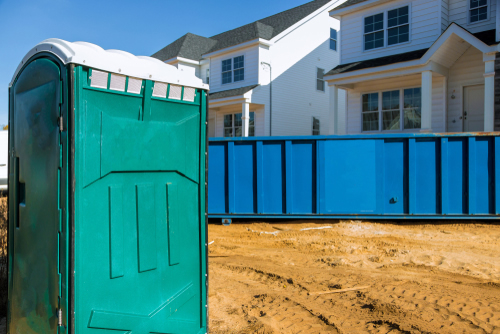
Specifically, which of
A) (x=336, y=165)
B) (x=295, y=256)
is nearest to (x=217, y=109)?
(x=336, y=165)

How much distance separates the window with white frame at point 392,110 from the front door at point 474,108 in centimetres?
155

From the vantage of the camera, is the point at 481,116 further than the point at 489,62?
Yes

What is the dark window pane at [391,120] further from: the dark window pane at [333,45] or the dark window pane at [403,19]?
the dark window pane at [333,45]

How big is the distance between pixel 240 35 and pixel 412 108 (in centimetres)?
1097

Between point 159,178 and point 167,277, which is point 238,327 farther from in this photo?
point 159,178

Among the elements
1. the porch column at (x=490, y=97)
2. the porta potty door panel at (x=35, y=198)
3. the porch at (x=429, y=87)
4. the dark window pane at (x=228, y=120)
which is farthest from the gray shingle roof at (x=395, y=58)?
the porta potty door panel at (x=35, y=198)

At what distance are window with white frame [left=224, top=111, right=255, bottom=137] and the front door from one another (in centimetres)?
1033

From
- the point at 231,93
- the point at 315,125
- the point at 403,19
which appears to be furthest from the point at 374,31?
the point at 315,125

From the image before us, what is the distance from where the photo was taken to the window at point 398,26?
15320 millimetres

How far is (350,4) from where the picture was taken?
16.6m

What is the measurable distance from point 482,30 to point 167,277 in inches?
565

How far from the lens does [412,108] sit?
1518 cm

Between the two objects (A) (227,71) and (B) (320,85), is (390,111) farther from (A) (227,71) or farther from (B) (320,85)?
(A) (227,71)

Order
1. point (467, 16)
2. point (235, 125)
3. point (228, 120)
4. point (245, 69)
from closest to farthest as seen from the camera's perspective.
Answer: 1. point (467, 16)
2. point (245, 69)
3. point (235, 125)
4. point (228, 120)
